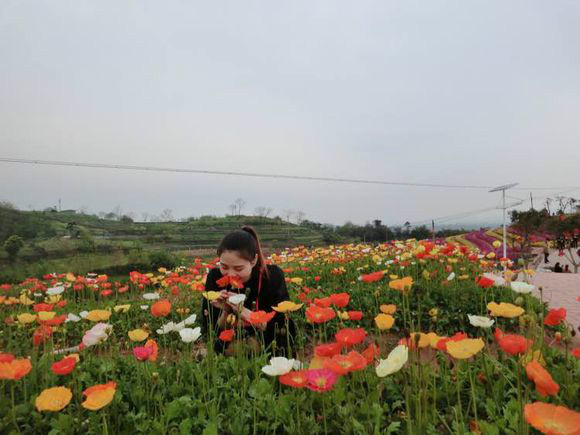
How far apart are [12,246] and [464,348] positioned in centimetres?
1443

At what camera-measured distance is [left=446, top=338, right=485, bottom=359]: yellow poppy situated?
1007 mm

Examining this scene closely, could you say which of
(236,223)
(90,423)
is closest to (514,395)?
(90,423)

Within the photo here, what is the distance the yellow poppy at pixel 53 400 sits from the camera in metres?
1.11

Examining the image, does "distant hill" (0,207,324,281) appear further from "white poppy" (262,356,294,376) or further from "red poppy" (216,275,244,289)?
"white poppy" (262,356,294,376)

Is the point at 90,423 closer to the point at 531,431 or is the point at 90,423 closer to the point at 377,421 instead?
the point at 377,421

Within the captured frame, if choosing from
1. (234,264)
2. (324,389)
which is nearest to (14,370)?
(324,389)

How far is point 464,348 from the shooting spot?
3.38 ft

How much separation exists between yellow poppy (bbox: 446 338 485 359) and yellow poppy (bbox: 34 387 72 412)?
3.72 feet

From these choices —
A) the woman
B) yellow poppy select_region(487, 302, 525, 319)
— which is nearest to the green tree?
the woman

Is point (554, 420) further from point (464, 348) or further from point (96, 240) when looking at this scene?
point (96, 240)

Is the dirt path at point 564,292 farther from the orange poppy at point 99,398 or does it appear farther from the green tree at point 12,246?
the green tree at point 12,246

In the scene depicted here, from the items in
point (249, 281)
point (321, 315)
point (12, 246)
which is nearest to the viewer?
point (321, 315)

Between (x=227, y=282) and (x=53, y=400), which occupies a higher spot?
(x=227, y=282)

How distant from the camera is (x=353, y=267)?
6477 millimetres
